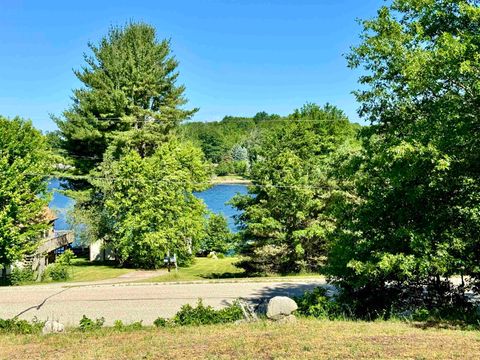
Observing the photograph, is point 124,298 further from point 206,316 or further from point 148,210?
point 148,210

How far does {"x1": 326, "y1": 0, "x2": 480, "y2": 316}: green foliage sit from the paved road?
267 inches

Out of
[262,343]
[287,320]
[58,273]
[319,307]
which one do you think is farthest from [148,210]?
[262,343]

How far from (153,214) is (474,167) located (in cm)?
2178

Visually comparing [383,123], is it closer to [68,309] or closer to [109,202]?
[68,309]

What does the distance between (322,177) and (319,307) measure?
14.8 metres

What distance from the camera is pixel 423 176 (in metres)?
12.3

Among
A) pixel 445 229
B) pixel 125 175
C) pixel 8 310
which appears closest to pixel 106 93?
pixel 125 175

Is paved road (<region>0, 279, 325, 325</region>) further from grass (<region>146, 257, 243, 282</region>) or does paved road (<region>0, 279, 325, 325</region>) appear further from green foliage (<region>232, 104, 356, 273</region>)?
grass (<region>146, 257, 243, 282</region>)

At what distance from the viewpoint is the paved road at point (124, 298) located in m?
17.5

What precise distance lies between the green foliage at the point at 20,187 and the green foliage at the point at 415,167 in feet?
62.1

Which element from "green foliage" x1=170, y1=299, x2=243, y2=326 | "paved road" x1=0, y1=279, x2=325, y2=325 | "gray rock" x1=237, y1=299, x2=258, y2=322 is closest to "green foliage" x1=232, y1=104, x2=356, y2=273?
"paved road" x1=0, y1=279, x2=325, y2=325

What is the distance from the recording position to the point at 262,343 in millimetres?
10250

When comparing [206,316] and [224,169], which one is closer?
[206,316]

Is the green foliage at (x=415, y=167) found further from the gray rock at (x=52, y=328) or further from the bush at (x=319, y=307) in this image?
the gray rock at (x=52, y=328)
